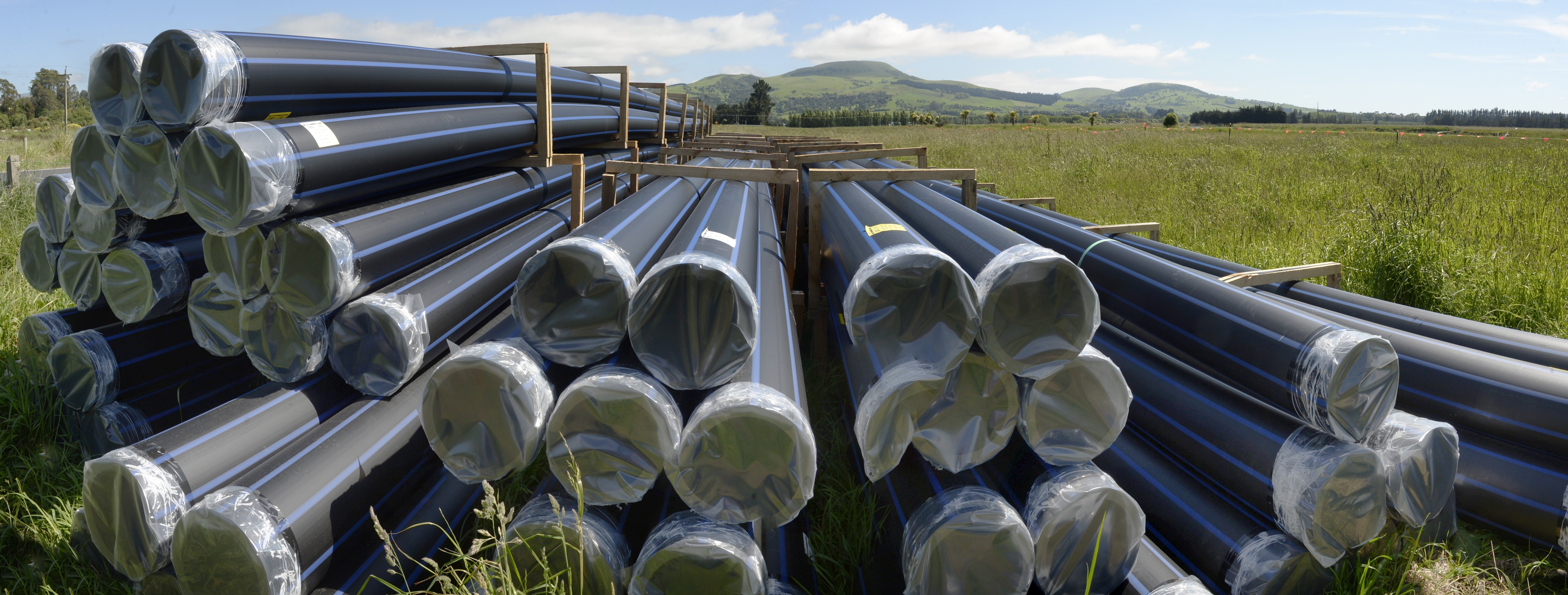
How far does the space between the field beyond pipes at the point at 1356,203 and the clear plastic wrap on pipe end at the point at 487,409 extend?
622 centimetres

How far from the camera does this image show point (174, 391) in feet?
10.5

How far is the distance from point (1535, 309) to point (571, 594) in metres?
6.31

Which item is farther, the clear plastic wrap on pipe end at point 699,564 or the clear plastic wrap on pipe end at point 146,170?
Answer: the clear plastic wrap on pipe end at point 146,170

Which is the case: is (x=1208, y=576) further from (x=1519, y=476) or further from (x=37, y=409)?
(x=37, y=409)

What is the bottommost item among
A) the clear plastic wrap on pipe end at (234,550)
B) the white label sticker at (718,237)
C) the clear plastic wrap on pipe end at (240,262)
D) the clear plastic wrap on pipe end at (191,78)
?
the clear plastic wrap on pipe end at (234,550)

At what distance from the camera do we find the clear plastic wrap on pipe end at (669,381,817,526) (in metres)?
1.88

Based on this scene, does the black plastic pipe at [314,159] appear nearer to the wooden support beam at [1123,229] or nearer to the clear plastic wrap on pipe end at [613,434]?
the clear plastic wrap on pipe end at [613,434]

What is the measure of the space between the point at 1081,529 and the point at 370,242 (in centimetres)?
276

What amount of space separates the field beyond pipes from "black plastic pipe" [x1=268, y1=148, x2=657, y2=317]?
6329mm

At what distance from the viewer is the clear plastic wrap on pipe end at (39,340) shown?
10.7ft

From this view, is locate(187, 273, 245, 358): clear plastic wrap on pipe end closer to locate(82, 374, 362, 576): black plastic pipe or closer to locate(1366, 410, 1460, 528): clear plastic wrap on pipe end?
locate(82, 374, 362, 576): black plastic pipe

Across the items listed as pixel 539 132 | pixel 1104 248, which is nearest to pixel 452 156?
pixel 539 132

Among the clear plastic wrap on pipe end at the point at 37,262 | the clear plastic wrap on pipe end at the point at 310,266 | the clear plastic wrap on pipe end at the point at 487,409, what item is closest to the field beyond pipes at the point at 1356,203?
the clear plastic wrap on pipe end at the point at 487,409

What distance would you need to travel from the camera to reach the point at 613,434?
202cm
